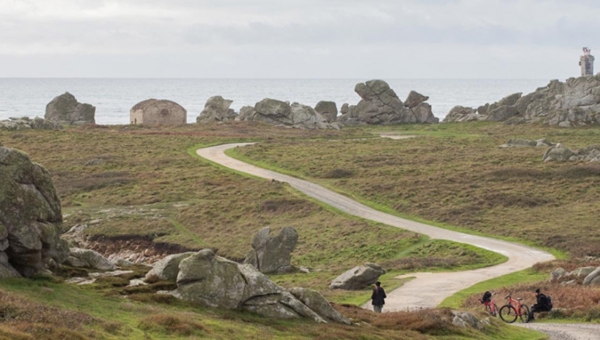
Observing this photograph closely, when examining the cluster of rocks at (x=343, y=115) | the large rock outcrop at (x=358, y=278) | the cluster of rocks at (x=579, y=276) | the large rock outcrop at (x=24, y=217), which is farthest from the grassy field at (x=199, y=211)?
the cluster of rocks at (x=343, y=115)

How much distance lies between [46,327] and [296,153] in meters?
84.1

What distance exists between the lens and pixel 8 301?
26484 mm

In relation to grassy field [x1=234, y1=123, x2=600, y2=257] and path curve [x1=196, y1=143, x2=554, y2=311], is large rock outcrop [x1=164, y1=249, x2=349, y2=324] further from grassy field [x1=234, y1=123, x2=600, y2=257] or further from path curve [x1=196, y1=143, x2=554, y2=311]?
grassy field [x1=234, y1=123, x2=600, y2=257]

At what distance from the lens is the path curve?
48.3 metres

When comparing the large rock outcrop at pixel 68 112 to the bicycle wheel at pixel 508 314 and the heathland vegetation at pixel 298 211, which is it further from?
the bicycle wheel at pixel 508 314

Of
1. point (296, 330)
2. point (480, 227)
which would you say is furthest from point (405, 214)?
point (296, 330)

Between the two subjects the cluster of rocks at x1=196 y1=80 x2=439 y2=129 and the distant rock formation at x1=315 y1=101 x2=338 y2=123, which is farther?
the distant rock formation at x1=315 y1=101 x2=338 y2=123

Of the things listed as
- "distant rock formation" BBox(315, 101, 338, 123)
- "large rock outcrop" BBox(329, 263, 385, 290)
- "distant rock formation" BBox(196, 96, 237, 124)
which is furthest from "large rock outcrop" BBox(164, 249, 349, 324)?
Answer: "distant rock formation" BBox(196, 96, 237, 124)

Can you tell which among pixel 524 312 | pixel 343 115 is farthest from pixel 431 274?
pixel 343 115

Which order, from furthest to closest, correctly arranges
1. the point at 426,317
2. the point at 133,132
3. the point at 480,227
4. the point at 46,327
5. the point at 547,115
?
the point at 547,115 → the point at 133,132 → the point at 480,227 → the point at 426,317 → the point at 46,327

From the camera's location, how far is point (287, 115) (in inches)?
5901

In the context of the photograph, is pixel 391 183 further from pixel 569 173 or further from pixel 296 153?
pixel 296 153

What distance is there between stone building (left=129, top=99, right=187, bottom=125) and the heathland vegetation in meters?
19.1

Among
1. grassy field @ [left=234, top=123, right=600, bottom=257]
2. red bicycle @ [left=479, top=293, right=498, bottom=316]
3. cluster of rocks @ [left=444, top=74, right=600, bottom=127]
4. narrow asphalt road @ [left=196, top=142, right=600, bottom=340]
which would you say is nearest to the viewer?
narrow asphalt road @ [left=196, top=142, right=600, bottom=340]
